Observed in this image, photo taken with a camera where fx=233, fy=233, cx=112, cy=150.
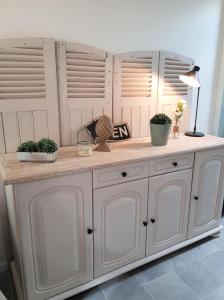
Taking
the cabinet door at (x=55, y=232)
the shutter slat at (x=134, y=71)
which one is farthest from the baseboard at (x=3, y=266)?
the shutter slat at (x=134, y=71)

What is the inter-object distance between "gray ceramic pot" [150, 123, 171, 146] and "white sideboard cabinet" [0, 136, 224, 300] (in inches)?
2.7

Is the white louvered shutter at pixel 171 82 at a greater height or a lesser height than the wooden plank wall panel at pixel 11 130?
greater

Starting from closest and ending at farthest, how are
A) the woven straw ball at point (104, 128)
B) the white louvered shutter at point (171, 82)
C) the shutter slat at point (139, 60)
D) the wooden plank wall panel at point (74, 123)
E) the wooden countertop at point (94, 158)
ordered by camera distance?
1. the wooden countertop at point (94, 158)
2. the woven straw ball at point (104, 128)
3. the wooden plank wall panel at point (74, 123)
4. the shutter slat at point (139, 60)
5. the white louvered shutter at point (171, 82)

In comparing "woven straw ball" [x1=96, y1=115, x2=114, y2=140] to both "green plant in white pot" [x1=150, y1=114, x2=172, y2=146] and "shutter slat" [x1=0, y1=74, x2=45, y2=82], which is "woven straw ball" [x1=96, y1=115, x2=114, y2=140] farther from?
"shutter slat" [x1=0, y1=74, x2=45, y2=82]

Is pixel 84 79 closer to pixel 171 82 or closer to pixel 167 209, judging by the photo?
pixel 171 82

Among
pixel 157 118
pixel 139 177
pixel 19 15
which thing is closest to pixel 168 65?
pixel 157 118

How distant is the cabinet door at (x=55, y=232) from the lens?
1.19 meters

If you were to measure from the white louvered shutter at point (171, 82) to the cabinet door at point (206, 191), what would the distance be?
0.52 metres

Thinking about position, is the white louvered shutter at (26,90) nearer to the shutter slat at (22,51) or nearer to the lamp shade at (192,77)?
the shutter slat at (22,51)

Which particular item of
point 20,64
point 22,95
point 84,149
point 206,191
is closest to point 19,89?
point 22,95

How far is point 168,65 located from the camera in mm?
1940

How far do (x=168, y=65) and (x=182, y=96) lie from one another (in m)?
0.31

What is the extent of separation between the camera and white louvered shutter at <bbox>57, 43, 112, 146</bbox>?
5.08 feet

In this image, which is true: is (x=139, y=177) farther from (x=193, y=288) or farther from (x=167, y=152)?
(x=193, y=288)
